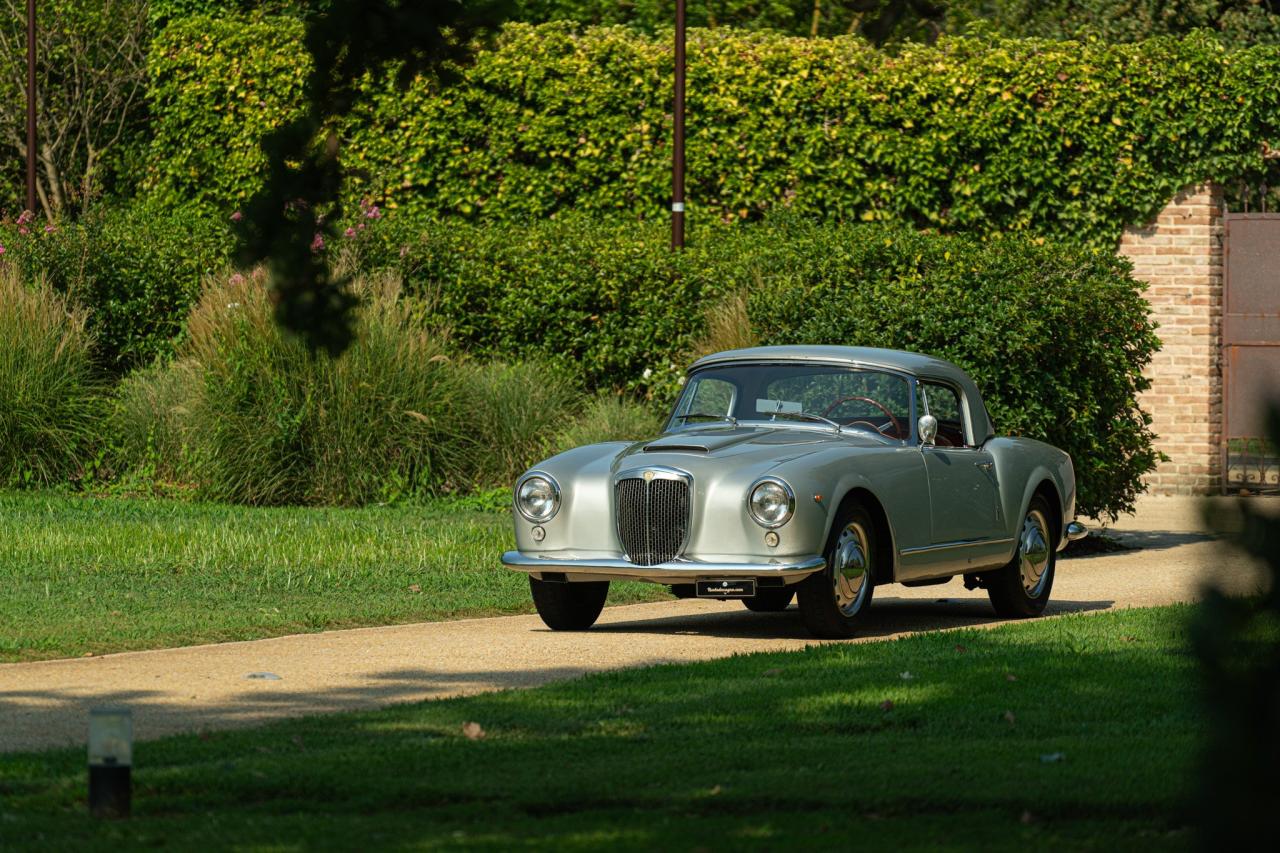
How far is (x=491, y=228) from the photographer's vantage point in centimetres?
2088

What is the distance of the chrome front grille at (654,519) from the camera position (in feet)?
32.0

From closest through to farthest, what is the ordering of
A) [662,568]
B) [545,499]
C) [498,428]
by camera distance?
[662,568] < [545,499] < [498,428]

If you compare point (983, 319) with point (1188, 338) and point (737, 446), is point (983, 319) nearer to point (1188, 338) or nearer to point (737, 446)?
point (737, 446)

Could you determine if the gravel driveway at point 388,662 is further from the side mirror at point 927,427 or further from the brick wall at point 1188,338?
the brick wall at point 1188,338

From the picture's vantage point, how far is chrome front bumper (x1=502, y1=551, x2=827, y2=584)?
9516 millimetres

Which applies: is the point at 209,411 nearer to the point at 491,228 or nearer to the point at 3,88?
the point at 491,228

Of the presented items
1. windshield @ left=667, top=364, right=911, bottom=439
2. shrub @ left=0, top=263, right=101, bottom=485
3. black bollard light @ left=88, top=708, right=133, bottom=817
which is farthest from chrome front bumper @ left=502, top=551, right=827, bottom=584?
shrub @ left=0, top=263, right=101, bottom=485

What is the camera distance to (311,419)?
1694cm

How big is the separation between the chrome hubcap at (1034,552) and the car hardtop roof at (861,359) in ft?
1.94

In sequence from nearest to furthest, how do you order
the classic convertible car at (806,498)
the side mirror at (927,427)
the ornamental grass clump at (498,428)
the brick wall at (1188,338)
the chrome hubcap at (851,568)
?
the classic convertible car at (806,498) < the chrome hubcap at (851,568) < the side mirror at (927,427) < the ornamental grass clump at (498,428) < the brick wall at (1188,338)

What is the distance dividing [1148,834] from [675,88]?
16.5 meters

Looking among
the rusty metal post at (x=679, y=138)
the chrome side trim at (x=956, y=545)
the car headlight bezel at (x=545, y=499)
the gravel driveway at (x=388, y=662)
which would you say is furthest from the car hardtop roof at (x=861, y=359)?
the rusty metal post at (x=679, y=138)

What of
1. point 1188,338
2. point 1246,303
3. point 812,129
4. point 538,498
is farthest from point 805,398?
point 812,129

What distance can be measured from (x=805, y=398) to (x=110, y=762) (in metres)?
6.34
